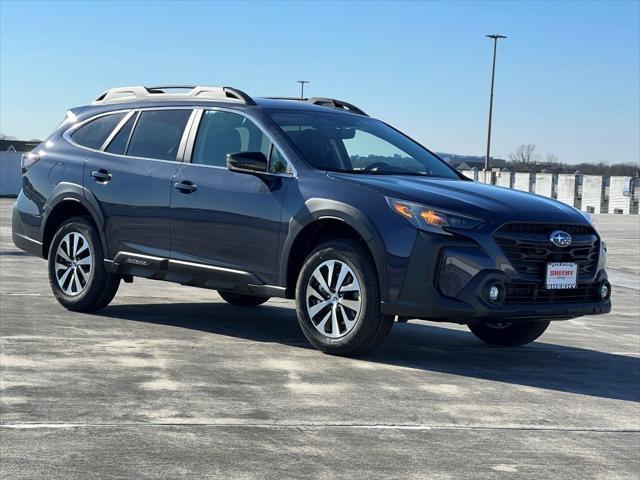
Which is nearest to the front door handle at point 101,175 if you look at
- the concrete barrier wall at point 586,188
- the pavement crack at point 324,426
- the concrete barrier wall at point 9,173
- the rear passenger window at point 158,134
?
the rear passenger window at point 158,134

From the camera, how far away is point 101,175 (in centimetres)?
917

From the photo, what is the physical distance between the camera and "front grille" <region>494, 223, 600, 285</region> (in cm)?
719

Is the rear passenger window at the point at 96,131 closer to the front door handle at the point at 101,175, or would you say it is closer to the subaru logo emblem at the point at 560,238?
the front door handle at the point at 101,175

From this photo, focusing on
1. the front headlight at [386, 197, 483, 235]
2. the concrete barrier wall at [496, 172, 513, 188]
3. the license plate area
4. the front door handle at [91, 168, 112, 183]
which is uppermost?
the concrete barrier wall at [496, 172, 513, 188]

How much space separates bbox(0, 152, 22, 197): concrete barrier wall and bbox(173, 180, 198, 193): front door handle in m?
39.6

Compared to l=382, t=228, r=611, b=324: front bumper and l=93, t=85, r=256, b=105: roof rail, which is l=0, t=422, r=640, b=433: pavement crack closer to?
l=382, t=228, r=611, b=324: front bumper

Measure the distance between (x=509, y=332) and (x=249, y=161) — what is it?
2451 millimetres

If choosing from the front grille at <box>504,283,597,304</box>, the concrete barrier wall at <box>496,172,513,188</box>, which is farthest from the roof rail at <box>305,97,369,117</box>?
the concrete barrier wall at <box>496,172,513,188</box>

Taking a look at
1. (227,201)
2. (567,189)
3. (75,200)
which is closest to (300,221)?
(227,201)

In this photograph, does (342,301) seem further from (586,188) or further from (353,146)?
(586,188)

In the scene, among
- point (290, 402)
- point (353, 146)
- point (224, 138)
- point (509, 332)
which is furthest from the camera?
point (509, 332)

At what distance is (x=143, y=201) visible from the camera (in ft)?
28.9

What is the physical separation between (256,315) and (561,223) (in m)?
3.42

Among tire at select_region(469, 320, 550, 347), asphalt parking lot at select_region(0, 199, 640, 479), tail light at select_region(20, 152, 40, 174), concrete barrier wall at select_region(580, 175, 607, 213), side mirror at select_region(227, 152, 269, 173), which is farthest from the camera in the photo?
concrete barrier wall at select_region(580, 175, 607, 213)
